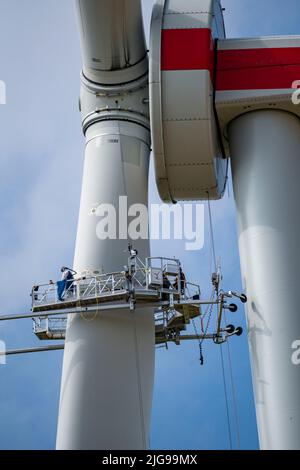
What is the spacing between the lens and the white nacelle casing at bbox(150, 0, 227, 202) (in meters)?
22.9

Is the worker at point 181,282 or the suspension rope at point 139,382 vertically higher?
the worker at point 181,282

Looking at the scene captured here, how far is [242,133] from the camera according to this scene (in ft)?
80.2

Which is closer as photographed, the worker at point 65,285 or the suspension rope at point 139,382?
the suspension rope at point 139,382

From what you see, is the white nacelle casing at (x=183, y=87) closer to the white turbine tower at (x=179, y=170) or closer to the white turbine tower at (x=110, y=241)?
the white turbine tower at (x=179, y=170)

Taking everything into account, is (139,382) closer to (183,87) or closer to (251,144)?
(251,144)

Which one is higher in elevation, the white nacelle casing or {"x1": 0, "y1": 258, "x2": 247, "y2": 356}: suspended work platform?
the white nacelle casing

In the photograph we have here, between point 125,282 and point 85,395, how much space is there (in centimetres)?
365

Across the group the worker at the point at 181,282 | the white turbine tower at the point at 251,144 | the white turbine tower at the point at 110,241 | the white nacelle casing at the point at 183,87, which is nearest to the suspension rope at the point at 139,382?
the white turbine tower at the point at 110,241

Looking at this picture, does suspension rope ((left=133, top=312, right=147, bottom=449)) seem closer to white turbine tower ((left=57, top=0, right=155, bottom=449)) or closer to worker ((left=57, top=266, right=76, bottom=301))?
white turbine tower ((left=57, top=0, right=155, bottom=449))

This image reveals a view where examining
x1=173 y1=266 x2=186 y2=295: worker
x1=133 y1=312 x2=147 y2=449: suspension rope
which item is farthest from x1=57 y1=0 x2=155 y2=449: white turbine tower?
x1=173 y1=266 x2=186 y2=295: worker

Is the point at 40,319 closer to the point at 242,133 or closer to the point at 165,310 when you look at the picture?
the point at 165,310

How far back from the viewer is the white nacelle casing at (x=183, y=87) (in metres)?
22.9
